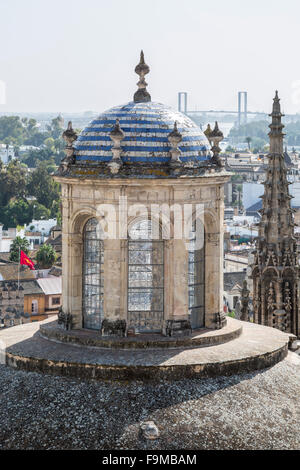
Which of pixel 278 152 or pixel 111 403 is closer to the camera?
pixel 111 403

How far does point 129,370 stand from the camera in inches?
882

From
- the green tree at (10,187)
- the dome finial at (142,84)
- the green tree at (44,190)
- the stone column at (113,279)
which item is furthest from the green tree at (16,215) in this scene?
the stone column at (113,279)

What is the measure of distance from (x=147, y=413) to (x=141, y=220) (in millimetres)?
4764

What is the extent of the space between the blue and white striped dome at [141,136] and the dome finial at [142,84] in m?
0.43

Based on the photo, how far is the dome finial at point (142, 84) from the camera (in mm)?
25484

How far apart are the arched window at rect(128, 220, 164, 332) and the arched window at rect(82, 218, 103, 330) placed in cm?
71

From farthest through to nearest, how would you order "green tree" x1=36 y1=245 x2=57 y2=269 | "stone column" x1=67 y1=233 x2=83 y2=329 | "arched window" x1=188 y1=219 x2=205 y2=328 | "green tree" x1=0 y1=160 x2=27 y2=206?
"green tree" x1=0 y1=160 x2=27 y2=206 < "green tree" x1=36 y1=245 x2=57 y2=269 < "arched window" x1=188 y1=219 x2=205 y2=328 < "stone column" x1=67 y1=233 x2=83 y2=329

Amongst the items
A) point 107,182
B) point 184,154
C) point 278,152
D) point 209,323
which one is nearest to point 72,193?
point 107,182

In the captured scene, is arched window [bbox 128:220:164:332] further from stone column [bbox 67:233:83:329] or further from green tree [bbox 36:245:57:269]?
green tree [bbox 36:245:57:269]

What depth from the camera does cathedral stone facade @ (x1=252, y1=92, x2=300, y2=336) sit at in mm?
34656

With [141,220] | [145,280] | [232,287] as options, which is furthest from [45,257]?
[141,220]

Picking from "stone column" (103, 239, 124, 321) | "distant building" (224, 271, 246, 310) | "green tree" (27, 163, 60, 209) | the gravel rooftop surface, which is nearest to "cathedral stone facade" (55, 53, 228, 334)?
"stone column" (103, 239, 124, 321)
